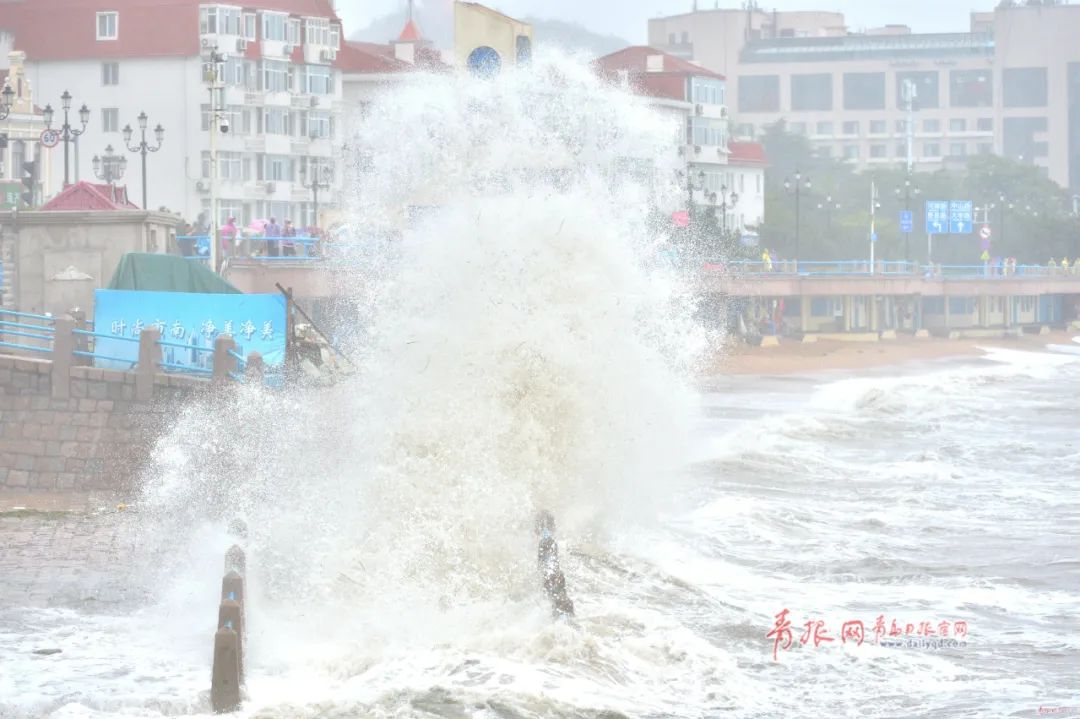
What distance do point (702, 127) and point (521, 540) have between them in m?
78.9

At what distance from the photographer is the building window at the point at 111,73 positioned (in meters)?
69.3

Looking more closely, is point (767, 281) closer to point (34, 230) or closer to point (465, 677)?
point (34, 230)

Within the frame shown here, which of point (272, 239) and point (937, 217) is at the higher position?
point (937, 217)

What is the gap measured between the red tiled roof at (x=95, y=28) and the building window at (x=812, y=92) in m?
89.0

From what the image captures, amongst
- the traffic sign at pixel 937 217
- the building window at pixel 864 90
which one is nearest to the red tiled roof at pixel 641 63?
the traffic sign at pixel 937 217

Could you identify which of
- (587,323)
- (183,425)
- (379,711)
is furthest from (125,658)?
(183,425)

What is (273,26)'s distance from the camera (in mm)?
70562

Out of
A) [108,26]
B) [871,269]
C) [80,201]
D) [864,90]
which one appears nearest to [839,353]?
[871,269]

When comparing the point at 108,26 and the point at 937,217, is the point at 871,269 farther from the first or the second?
the point at 108,26

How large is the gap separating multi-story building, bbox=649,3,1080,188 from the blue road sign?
206 feet

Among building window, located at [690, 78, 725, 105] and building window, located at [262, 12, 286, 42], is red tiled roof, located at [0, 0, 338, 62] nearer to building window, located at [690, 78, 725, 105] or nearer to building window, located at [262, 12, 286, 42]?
building window, located at [262, 12, 286, 42]

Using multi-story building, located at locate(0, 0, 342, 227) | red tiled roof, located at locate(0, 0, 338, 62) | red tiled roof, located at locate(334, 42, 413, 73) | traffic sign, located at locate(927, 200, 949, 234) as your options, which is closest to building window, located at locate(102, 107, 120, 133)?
multi-story building, located at locate(0, 0, 342, 227)

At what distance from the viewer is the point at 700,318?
61.2m

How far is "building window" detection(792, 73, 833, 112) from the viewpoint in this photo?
6043 inches
